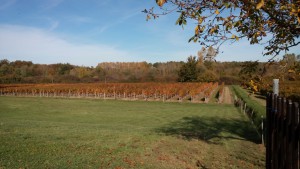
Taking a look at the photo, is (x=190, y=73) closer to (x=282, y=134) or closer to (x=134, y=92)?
(x=134, y=92)

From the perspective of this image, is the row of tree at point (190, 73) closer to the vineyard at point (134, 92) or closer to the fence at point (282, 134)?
the fence at point (282, 134)

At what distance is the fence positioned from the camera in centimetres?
289

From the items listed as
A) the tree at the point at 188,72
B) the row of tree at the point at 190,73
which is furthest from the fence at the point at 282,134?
the tree at the point at 188,72

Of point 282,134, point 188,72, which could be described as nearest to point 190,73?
point 188,72

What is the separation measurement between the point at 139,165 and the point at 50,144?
2.68 meters

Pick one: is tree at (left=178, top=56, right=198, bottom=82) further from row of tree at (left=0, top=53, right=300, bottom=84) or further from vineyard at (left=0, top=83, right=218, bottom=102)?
vineyard at (left=0, top=83, right=218, bottom=102)

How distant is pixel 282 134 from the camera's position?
3.33 metres

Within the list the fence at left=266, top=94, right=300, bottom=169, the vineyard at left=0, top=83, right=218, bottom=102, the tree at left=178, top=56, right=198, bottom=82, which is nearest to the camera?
the fence at left=266, top=94, right=300, bottom=169

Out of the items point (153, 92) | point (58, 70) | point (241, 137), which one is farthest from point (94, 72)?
point (241, 137)

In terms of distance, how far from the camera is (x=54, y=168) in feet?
18.2

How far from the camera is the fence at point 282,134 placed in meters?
2.89

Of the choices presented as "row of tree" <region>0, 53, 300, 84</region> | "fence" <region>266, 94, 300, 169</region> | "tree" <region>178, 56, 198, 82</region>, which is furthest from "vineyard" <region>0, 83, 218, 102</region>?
"fence" <region>266, 94, 300, 169</region>

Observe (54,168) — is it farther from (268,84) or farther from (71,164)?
(268,84)

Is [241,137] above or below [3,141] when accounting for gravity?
below
